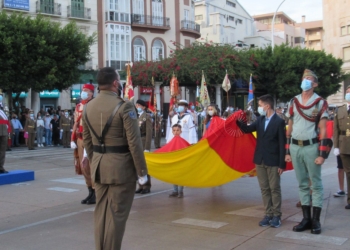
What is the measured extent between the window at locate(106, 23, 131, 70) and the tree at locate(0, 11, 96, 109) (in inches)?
502

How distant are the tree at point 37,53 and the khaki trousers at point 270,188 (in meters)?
20.8

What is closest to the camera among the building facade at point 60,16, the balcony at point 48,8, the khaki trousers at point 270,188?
the khaki trousers at point 270,188

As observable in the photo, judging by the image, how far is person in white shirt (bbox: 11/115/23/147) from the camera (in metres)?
23.9

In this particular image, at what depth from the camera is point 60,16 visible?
3744cm

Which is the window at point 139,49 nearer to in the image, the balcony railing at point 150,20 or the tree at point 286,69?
the balcony railing at point 150,20

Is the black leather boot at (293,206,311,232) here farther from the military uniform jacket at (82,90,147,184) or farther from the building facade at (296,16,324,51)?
the building facade at (296,16,324,51)

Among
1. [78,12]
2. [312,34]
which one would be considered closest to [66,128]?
[78,12]

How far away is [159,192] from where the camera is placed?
10078 mm

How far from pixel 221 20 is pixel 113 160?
2289 inches

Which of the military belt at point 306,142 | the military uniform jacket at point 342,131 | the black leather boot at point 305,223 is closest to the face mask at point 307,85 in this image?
the military belt at point 306,142

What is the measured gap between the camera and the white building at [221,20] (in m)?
60.3

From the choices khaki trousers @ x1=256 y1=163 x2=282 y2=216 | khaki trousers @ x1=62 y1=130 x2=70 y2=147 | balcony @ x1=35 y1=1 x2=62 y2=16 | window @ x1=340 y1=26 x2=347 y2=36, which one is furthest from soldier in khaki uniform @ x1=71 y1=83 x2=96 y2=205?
window @ x1=340 y1=26 x2=347 y2=36

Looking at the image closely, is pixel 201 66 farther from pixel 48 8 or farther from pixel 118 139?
pixel 118 139

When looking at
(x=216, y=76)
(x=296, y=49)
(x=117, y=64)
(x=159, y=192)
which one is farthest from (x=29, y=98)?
(x=159, y=192)
